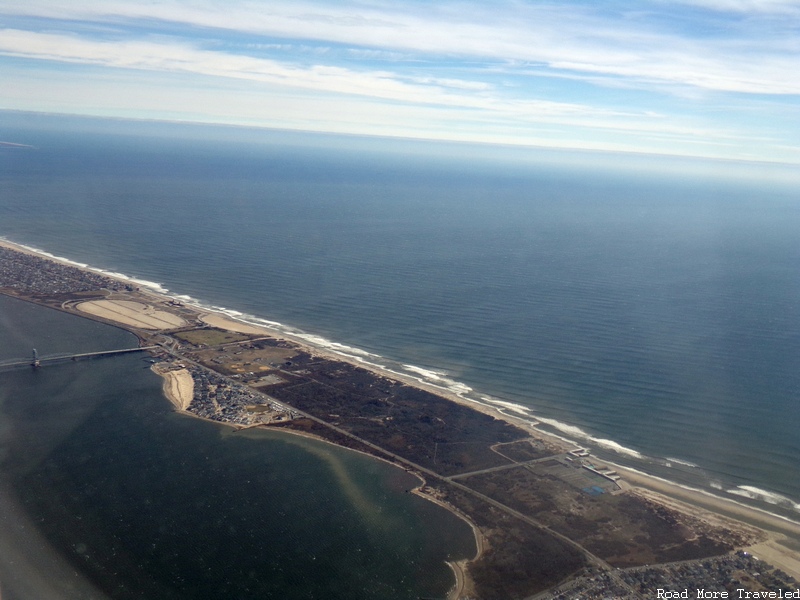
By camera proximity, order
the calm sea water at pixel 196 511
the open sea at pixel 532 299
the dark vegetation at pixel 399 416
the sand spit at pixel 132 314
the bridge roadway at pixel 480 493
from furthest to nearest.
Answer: the sand spit at pixel 132 314, the open sea at pixel 532 299, the dark vegetation at pixel 399 416, the bridge roadway at pixel 480 493, the calm sea water at pixel 196 511

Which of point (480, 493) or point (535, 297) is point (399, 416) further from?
point (535, 297)

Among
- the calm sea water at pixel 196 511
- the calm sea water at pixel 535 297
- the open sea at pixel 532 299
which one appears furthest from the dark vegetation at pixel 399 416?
the calm sea water at pixel 535 297

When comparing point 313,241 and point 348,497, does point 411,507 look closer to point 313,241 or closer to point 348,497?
point 348,497

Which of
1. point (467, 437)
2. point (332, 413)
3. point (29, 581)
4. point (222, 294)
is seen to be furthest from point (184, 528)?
point (222, 294)

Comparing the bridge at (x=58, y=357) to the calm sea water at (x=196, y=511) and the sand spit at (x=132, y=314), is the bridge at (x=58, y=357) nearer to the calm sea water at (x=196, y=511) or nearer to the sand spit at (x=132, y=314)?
the calm sea water at (x=196, y=511)

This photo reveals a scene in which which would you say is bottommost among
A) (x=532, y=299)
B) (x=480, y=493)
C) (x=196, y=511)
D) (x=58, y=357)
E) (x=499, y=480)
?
(x=58, y=357)

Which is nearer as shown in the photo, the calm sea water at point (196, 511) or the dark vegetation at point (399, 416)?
the calm sea water at point (196, 511)

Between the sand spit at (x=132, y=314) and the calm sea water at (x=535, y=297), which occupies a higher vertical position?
the calm sea water at (x=535, y=297)

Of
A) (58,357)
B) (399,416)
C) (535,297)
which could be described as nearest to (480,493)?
(399,416)
